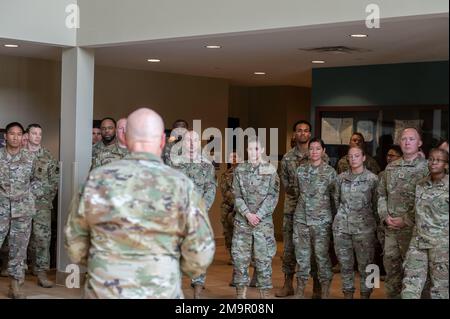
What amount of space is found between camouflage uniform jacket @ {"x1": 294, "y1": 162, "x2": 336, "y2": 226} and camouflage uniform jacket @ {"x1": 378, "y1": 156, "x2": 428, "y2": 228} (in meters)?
0.83

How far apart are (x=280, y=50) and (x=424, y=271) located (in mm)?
3197

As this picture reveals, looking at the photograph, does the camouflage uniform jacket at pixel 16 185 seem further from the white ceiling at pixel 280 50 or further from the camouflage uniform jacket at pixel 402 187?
the camouflage uniform jacket at pixel 402 187

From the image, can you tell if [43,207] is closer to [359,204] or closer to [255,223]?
[255,223]

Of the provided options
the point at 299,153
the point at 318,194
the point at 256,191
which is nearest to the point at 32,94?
the point at 299,153

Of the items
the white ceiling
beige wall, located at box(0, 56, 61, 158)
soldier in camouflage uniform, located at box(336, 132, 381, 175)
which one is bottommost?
soldier in camouflage uniform, located at box(336, 132, 381, 175)

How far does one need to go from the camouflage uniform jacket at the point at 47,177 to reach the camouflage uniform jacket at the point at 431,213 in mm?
4135

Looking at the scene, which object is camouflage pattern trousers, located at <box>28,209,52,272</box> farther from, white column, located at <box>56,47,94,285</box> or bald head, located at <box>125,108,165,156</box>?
bald head, located at <box>125,108,165,156</box>

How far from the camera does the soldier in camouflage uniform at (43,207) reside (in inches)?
337

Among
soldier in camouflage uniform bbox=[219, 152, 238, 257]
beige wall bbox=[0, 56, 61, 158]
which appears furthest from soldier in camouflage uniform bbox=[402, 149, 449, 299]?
beige wall bbox=[0, 56, 61, 158]

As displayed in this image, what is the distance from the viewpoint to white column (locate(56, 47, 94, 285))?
8.44m

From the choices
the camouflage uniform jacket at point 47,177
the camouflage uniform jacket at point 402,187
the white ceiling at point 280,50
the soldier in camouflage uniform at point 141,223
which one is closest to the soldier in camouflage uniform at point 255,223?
the white ceiling at point 280,50

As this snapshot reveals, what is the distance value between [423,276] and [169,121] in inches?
252

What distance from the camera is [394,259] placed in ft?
22.3
